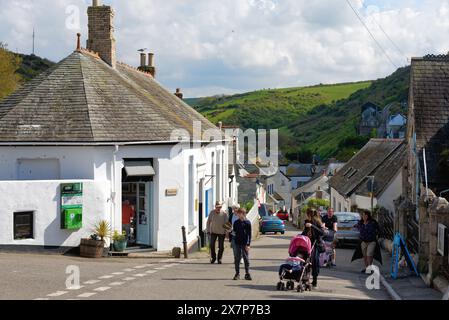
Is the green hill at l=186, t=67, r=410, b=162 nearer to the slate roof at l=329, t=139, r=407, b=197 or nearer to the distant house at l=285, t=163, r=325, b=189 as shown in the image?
the distant house at l=285, t=163, r=325, b=189

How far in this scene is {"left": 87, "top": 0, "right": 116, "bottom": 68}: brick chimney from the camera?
1173 inches

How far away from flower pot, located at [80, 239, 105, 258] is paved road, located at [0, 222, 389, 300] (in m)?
0.55

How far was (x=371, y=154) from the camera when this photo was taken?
165ft

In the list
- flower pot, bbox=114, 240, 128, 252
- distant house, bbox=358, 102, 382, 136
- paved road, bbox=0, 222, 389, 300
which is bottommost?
paved road, bbox=0, 222, 389, 300

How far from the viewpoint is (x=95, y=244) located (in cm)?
2175

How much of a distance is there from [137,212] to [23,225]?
443cm

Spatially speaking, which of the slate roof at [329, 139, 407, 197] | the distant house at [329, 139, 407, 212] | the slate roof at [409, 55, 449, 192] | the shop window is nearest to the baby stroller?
the shop window

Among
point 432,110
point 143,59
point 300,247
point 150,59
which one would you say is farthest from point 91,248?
point 150,59

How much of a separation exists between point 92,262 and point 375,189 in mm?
22752

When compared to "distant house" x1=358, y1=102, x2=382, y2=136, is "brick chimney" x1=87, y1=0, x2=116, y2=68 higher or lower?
lower

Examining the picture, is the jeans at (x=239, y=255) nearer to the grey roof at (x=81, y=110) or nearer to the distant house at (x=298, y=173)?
the grey roof at (x=81, y=110)

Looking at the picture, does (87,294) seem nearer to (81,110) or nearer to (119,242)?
(119,242)
